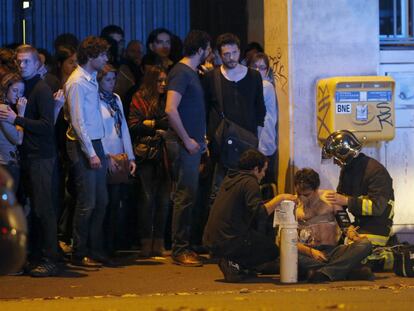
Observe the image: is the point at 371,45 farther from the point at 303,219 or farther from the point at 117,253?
the point at 117,253

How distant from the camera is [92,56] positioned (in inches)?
421

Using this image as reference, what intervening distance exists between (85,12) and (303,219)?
450cm

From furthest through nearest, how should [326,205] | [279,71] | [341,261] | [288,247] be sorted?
[279,71] → [326,205] → [341,261] → [288,247]

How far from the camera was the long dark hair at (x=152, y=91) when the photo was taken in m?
11.5

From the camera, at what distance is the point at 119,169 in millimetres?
11062

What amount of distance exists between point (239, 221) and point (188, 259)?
1030 mm

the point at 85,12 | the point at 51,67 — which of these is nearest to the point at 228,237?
the point at 51,67

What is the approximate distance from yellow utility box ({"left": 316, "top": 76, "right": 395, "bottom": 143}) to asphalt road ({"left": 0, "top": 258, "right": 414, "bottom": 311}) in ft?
5.52

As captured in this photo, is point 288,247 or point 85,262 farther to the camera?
point 85,262

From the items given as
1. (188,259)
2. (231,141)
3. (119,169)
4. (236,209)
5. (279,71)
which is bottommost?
(188,259)

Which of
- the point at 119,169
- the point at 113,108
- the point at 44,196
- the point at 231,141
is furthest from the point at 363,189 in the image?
the point at 44,196

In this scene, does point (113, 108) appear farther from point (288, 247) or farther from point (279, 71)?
point (288, 247)

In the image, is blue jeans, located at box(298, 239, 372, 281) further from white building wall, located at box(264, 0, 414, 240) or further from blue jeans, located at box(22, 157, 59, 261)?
blue jeans, located at box(22, 157, 59, 261)

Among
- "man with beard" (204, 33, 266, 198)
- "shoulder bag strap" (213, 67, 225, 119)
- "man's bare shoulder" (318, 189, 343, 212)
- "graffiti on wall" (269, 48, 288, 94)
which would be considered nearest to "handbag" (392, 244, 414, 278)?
"man's bare shoulder" (318, 189, 343, 212)
